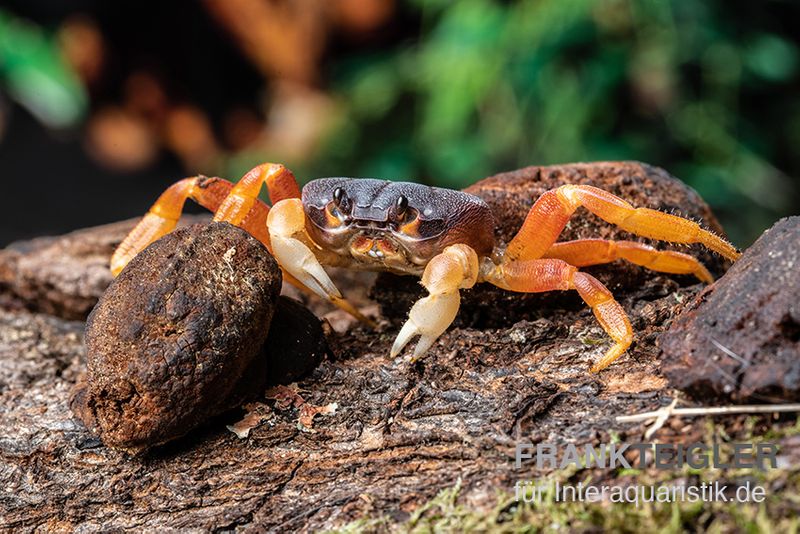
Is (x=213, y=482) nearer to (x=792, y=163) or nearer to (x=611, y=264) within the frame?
(x=611, y=264)

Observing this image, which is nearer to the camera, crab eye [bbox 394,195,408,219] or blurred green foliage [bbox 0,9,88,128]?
crab eye [bbox 394,195,408,219]

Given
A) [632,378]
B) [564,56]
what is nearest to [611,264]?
[632,378]

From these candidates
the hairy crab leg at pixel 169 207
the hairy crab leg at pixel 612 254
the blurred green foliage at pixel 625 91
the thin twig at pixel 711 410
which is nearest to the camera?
the thin twig at pixel 711 410

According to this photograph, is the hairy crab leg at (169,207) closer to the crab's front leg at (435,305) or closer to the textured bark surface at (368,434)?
the textured bark surface at (368,434)

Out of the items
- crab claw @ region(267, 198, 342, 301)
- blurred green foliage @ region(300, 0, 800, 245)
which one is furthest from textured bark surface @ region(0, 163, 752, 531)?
blurred green foliage @ region(300, 0, 800, 245)

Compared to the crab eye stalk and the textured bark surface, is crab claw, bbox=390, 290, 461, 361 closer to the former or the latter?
the textured bark surface

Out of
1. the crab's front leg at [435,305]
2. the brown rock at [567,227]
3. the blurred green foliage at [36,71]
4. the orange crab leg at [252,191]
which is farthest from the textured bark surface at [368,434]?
the blurred green foliage at [36,71]

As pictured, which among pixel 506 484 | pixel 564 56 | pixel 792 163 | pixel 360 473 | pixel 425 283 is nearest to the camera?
pixel 506 484
